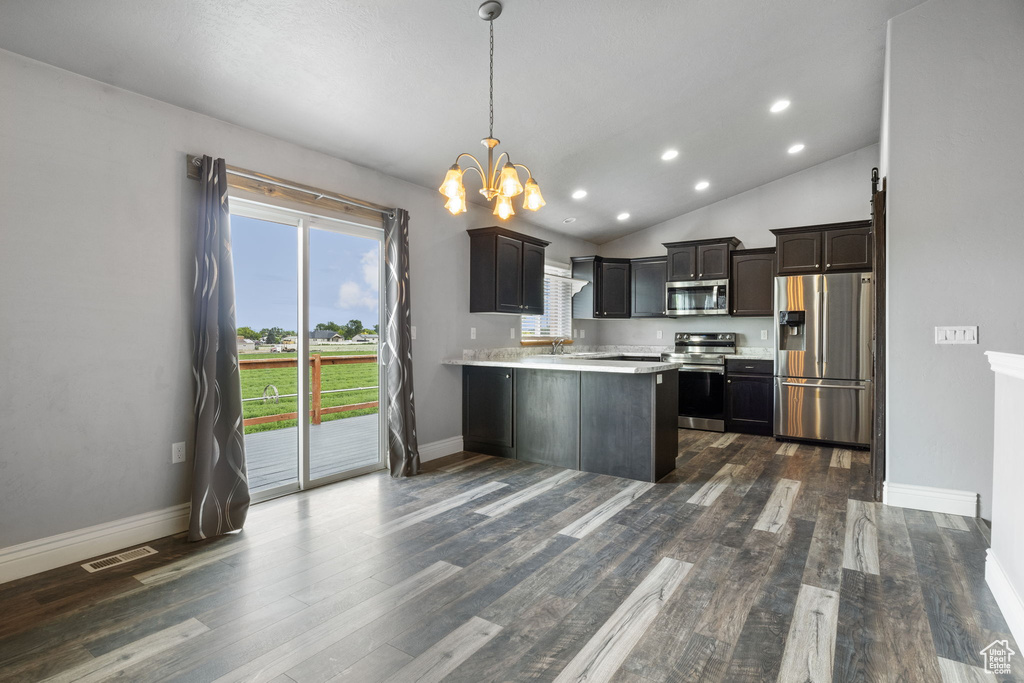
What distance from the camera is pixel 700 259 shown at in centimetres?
639

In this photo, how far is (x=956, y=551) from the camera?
2725mm

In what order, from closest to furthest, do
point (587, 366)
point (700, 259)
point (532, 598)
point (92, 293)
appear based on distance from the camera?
point (532, 598)
point (92, 293)
point (587, 366)
point (700, 259)

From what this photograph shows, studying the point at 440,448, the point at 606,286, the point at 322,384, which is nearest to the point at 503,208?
the point at 322,384

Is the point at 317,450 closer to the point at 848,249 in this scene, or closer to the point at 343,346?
the point at 343,346

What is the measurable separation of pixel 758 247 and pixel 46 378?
6.68 m

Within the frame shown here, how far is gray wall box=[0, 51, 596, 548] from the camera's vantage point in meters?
2.49

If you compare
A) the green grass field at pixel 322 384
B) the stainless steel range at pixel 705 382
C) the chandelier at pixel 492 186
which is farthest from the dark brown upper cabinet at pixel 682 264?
the chandelier at pixel 492 186

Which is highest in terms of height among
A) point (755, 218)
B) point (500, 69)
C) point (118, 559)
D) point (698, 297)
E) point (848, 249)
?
point (500, 69)

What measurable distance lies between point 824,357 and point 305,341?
16.1ft

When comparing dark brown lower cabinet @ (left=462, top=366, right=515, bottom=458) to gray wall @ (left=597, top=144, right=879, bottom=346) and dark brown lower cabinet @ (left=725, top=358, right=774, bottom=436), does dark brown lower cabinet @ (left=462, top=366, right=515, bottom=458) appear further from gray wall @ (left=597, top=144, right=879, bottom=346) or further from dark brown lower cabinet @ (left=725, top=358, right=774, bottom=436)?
gray wall @ (left=597, top=144, right=879, bottom=346)

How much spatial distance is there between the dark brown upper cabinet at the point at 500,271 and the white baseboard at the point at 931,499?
3.37 meters

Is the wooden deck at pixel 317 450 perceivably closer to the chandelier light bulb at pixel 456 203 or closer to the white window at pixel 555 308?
the chandelier light bulb at pixel 456 203

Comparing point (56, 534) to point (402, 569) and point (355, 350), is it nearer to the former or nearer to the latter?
point (402, 569)

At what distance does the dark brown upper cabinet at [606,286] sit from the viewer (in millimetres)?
7078
